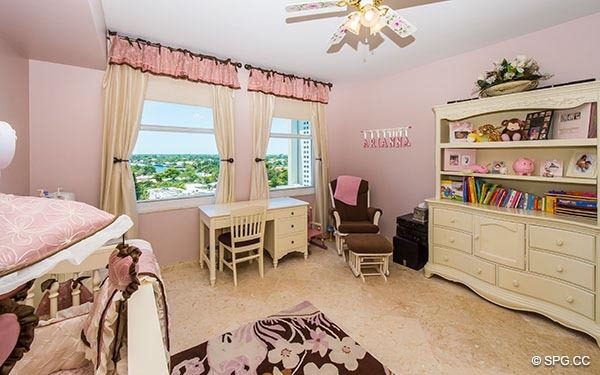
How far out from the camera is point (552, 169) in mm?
2211

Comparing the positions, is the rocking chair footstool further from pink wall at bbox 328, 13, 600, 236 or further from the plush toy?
the plush toy

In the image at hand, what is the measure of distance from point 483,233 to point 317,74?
281cm

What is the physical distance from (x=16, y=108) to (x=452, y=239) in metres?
3.98

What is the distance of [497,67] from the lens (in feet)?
7.78

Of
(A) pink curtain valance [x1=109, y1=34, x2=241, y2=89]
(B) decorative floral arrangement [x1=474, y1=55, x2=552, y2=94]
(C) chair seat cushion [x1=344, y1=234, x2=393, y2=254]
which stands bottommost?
(C) chair seat cushion [x1=344, y1=234, x2=393, y2=254]

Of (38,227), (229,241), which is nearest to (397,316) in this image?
(229,241)

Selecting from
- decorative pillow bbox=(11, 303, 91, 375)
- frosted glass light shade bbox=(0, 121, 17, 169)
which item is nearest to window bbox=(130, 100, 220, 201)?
decorative pillow bbox=(11, 303, 91, 375)

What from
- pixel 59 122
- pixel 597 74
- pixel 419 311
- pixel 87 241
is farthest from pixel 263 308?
pixel 597 74

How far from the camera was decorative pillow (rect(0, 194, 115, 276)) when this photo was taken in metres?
0.42

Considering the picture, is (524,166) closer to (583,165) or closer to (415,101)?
(583,165)

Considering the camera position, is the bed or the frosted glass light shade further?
the frosted glass light shade

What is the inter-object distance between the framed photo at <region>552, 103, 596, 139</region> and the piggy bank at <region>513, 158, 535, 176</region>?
262 millimetres

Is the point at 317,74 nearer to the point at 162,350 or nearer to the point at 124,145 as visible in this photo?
the point at 124,145

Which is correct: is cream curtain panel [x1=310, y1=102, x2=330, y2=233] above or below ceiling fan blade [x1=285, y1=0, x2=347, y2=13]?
below
